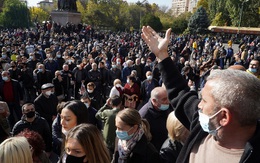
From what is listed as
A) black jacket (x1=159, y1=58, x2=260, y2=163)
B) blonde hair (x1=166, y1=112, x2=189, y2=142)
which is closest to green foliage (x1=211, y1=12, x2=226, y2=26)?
blonde hair (x1=166, y1=112, x2=189, y2=142)

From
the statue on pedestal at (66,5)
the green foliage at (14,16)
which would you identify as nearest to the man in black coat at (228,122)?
the statue on pedestal at (66,5)

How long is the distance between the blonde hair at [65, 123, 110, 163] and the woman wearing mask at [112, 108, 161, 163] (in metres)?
0.31

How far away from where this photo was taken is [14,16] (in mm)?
62625

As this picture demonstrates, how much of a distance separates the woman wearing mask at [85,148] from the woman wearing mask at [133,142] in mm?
310

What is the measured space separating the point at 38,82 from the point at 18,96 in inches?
68.4

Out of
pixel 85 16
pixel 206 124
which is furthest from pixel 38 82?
pixel 85 16

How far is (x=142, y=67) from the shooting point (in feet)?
41.6

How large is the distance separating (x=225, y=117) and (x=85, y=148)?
1587 mm

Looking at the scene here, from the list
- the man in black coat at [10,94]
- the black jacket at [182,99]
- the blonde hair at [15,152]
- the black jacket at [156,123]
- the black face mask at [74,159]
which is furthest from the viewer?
the man in black coat at [10,94]

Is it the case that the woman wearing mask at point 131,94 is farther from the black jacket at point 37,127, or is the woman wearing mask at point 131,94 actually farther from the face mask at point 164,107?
the face mask at point 164,107

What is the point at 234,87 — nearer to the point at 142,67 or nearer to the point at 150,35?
the point at 150,35

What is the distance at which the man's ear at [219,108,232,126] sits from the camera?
5.41 feet

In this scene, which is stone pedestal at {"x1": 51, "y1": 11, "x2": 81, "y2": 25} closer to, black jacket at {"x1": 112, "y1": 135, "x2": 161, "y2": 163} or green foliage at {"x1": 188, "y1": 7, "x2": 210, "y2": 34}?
green foliage at {"x1": 188, "y1": 7, "x2": 210, "y2": 34}

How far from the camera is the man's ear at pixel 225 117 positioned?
1649 mm
